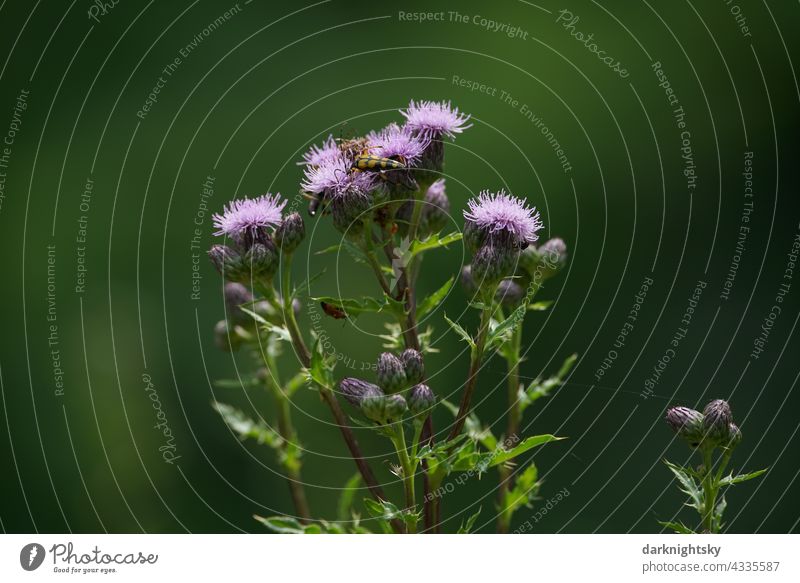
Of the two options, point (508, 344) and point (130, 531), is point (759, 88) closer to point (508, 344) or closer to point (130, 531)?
point (508, 344)

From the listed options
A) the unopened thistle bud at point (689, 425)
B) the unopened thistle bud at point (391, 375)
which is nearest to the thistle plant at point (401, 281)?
the unopened thistle bud at point (391, 375)

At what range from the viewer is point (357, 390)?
189cm

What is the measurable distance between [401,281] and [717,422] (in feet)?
2.51

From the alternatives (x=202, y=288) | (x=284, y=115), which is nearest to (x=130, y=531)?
(x=202, y=288)

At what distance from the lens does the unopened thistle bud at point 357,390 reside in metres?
1.84

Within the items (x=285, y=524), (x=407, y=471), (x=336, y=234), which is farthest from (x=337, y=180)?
(x=336, y=234)

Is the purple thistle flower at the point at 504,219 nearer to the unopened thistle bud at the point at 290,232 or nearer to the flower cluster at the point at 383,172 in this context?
the flower cluster at the point at 383,172

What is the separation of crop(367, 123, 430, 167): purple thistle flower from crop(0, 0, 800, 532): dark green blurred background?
1.60 metres

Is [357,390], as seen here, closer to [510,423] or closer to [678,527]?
[510,423]

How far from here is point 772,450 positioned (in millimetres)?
3812

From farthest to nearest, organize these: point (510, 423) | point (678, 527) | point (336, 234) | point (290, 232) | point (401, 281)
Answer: point (336, 234) → point (510, 423) → point (290, 232) → point (401, 281) → point (678, 527)

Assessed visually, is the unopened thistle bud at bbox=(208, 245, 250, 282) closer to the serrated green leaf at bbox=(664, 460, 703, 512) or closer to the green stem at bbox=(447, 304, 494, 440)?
the green stem at bbox=(447, 304, 494, 440)

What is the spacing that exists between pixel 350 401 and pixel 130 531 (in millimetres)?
2109

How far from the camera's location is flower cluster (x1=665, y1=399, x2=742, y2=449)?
6.23 feet
